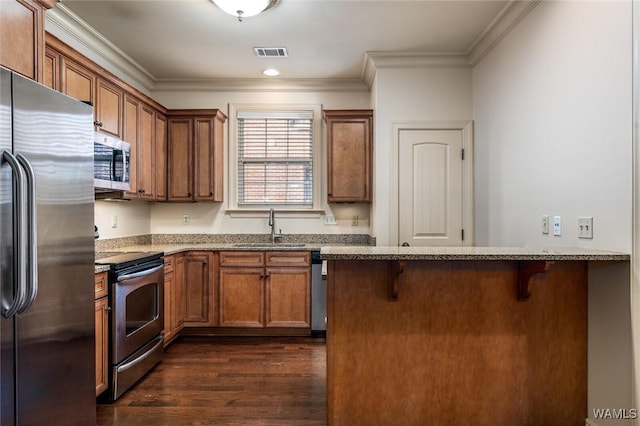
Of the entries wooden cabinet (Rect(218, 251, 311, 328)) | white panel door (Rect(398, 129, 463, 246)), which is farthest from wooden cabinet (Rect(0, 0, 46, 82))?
white panel door (Rect(398, 129, 463, 246))

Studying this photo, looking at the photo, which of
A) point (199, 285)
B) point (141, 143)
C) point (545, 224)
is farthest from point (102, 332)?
point (545, 224)

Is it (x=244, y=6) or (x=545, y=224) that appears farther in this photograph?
(x=244, y=6)

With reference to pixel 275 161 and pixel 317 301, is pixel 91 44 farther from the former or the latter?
pixel 317 301

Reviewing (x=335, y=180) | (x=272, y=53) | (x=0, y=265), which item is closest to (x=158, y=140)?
(x=272, y=53)

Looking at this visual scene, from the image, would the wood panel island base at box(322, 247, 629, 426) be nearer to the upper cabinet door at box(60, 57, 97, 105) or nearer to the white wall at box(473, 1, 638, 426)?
the white wall at box(473, 1, 638, 426)

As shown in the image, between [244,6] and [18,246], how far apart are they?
1.99 meters

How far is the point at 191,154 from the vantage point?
13.0 ft

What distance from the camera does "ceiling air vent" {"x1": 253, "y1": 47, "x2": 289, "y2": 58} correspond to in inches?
133

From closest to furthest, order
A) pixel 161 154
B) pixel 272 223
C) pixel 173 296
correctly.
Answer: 1. pixel 173 296
2. pixel 161 154
3. pixel 272 223

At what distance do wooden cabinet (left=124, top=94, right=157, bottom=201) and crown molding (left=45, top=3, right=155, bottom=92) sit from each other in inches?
18.4

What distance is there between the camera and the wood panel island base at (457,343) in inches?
77.2

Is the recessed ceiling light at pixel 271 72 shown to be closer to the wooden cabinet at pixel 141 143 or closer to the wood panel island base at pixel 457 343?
the wooden cabinet at pixel 141 143

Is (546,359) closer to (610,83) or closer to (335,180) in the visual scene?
(610,83)

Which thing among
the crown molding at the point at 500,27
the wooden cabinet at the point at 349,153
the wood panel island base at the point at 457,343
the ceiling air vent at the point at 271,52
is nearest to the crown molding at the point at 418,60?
the crown molding at the point at 500,27
